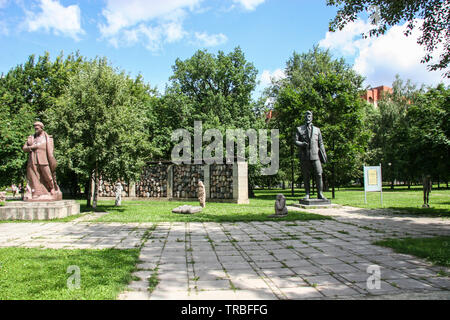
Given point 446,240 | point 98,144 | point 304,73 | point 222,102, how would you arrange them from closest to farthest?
point 446,240
point 98,144
point 222,102
point 304,73

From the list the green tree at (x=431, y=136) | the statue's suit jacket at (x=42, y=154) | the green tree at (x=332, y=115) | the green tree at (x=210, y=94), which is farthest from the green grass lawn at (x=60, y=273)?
the green tree at (x=210, y=94)

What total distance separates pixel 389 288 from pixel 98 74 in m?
12.1

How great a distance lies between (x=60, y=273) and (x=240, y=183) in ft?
41.6

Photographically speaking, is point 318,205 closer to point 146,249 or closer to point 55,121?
point 146,249

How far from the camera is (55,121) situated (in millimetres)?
11336

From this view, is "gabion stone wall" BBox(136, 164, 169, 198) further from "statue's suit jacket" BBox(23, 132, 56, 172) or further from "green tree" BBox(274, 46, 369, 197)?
"green tree" BBox(274, 46, 369, 197)

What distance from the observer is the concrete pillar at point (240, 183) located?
52.7 ft

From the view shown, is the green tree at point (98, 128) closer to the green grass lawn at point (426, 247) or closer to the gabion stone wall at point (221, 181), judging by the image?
the gabion stone wall at point (221, 181)

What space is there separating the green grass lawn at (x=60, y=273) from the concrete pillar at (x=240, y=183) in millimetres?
11063

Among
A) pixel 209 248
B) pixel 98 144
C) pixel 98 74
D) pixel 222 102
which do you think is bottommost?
pixel 209 248

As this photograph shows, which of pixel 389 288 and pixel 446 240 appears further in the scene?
pixel 446 240

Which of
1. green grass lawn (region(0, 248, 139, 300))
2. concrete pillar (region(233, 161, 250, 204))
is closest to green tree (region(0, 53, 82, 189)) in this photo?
concrete pillar (region(233, 161, 250, 204))

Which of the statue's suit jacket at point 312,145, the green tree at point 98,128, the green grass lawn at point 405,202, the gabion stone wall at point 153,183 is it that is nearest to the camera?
the green grass lawn at point 405,202
